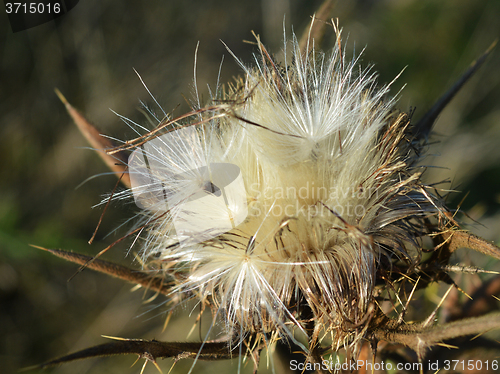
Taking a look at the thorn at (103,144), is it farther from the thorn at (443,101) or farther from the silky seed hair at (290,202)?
the thorn at (443,101)

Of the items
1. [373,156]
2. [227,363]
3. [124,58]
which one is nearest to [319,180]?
[373,156]

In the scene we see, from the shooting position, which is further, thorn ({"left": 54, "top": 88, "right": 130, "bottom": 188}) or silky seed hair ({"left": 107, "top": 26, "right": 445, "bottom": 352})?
thorn ({"left": 54, "top": 88, "right": 130, "bottom": 188})

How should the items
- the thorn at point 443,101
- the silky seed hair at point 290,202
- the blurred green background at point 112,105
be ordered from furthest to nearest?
the blurred green background at point 112,105, the thorn at point 443,101, the silky seed hair at point 290,202

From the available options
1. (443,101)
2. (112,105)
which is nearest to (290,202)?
(443,101)

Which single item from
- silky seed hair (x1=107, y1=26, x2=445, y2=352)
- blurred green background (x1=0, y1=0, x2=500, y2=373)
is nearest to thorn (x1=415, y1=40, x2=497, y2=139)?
silky seed hair (x1=107, y1=26, x2=445, y2=352)

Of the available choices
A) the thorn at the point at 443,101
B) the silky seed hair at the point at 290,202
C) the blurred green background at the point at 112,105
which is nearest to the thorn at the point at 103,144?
the silky seed hair at the point at 290,202

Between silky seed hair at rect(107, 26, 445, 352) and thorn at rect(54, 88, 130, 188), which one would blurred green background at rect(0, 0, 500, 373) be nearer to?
thorn at rect(54, 88, 130, 188)
